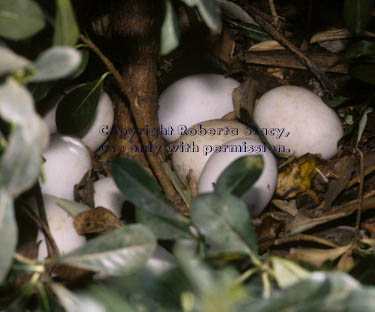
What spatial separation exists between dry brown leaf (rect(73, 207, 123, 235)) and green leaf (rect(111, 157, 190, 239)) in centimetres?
23

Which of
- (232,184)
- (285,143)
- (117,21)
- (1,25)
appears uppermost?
(1,25)

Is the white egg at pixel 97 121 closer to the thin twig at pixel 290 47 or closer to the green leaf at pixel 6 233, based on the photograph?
the thin twig at pixel 290 47

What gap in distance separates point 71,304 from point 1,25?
11.7 inches

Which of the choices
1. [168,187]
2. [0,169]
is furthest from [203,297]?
[168,187]

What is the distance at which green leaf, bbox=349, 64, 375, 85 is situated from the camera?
92 centimetres

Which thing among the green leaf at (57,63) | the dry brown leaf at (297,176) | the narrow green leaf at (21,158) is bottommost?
the dry brown leaf at (297,176)

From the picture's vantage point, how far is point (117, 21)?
89cm

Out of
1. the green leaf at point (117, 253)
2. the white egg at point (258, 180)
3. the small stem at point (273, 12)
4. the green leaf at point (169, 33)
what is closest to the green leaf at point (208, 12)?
the green leaf at point (169, 33)

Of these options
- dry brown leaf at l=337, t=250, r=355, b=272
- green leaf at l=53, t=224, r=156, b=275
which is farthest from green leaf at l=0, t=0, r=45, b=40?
dry brown leaf at l=337, t=250, r=355, b=272

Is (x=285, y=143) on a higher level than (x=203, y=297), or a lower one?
lower

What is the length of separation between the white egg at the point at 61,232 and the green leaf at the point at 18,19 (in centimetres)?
43

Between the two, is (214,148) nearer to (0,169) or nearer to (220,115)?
(220,115)

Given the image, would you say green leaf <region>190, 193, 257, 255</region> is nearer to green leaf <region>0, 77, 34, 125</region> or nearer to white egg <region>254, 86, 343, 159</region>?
green leaf <region>0, 77, 34, 125</region>

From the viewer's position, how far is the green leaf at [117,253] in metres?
0.45
